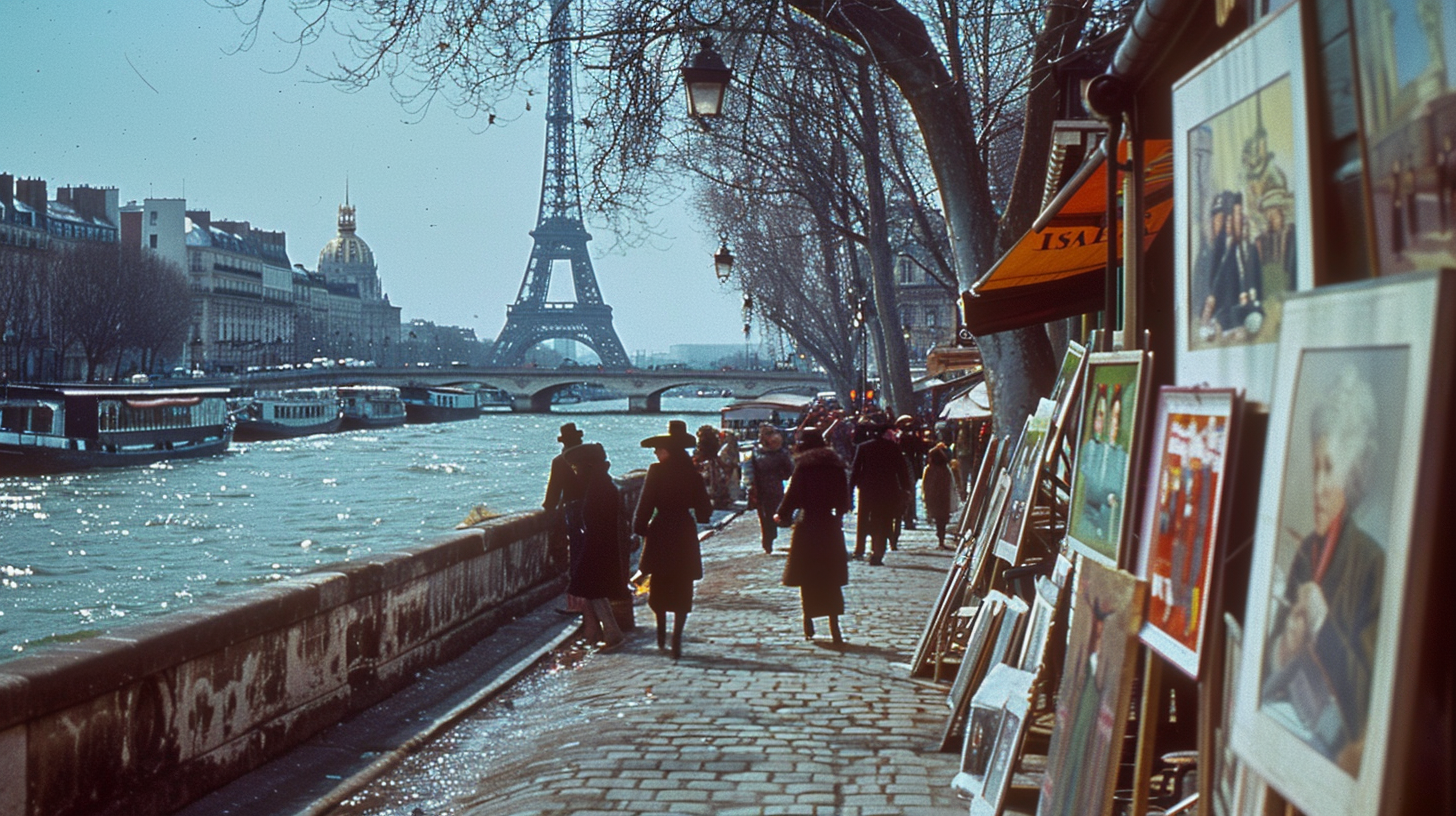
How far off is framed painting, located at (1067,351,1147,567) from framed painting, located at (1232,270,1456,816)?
103cm

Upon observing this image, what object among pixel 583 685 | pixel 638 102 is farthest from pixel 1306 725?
pixel 638 102

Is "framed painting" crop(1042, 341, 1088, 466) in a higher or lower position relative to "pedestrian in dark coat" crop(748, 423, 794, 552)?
higher

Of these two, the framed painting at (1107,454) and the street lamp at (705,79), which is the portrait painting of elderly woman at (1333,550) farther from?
the street lamp at (705,79)

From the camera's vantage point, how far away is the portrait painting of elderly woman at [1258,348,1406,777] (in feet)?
6.64

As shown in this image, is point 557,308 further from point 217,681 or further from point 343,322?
point 217,681

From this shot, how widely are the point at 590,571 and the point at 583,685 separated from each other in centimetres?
155

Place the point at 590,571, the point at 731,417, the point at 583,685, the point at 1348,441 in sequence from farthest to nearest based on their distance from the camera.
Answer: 1. the point at 731,417
2. the point at 590,571
3. the point at 583,685
4. the point at 1348,441

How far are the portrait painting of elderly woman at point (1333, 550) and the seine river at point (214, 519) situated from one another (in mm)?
6950

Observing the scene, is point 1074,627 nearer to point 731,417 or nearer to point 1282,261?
point 1282,261

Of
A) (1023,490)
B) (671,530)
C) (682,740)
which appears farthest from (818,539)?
(1023,490)

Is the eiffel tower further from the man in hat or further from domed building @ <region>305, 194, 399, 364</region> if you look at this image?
the man in hat

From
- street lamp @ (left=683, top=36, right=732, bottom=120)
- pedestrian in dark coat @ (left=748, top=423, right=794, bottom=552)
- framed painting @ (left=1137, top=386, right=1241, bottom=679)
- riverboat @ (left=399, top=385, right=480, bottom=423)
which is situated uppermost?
street lamp @ (left=683, top=36, right=732, bottom=120)

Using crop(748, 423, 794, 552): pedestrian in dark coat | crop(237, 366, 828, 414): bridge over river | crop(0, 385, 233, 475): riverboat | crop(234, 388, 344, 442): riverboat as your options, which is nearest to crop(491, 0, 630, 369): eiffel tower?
crop(237, 366, 828, 414): bridge over river

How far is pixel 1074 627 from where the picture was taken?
12.8ft
